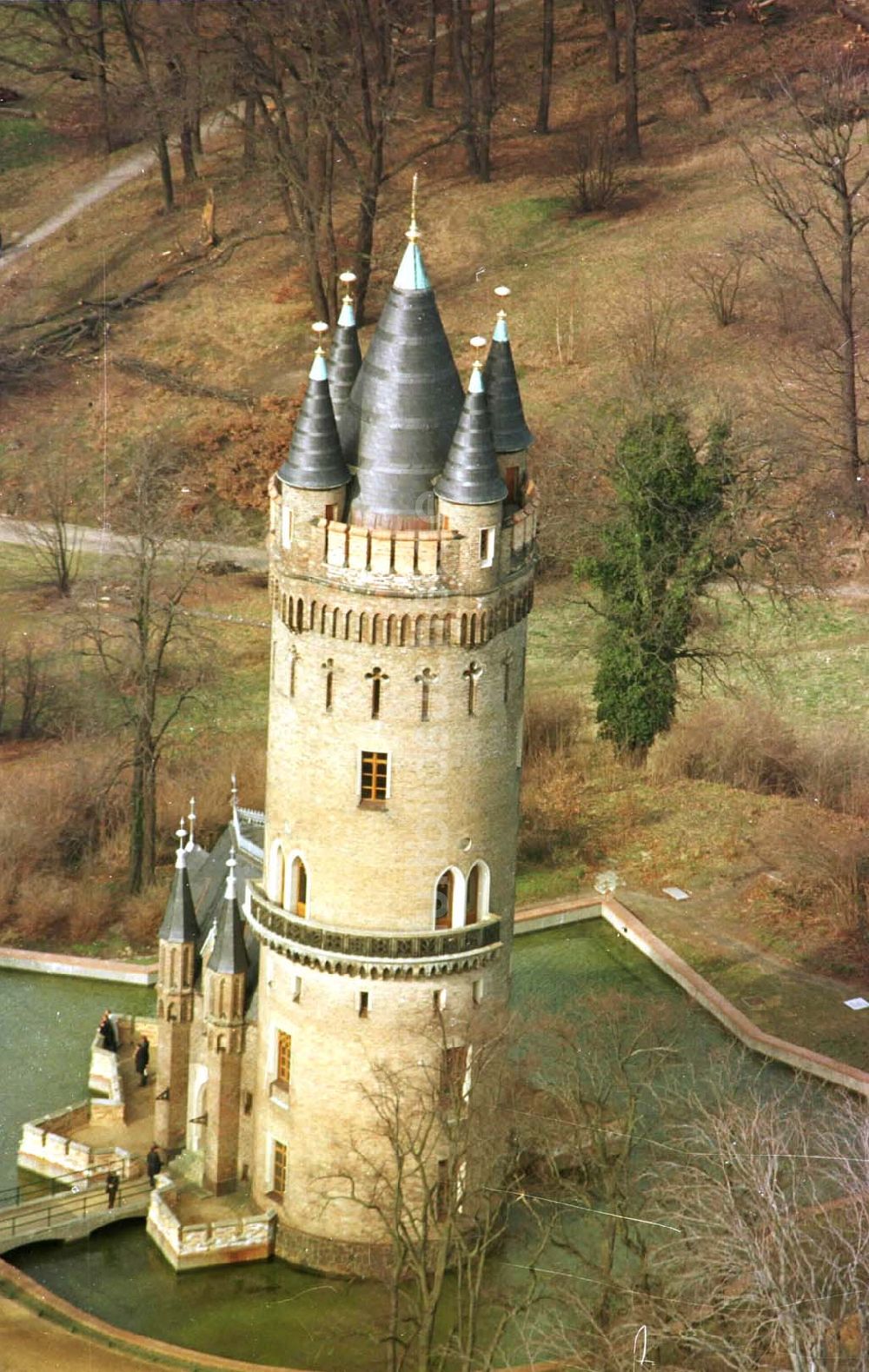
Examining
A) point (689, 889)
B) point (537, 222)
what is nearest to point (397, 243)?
point (537, 222)

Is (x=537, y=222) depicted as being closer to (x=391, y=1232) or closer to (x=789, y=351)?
(x=789, y=351)

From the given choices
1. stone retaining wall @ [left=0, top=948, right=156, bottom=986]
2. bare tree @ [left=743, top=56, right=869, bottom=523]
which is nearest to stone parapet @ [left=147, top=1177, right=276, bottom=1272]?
stone retaining wall @ [left=0, top=948, right=156, bottom=986]

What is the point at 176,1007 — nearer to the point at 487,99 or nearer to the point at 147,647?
the point at 147,647

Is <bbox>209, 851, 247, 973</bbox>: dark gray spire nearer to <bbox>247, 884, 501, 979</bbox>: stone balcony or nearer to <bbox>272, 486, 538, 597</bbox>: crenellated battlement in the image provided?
<bbox>247, 884, 501, 979</bbox>: stone balcony

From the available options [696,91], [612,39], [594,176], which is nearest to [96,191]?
[594,176]

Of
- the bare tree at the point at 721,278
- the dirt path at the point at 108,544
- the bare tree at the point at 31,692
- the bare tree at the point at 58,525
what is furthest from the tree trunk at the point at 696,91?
the bare tree at the point at 31,692

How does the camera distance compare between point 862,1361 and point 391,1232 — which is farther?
point 391,1232

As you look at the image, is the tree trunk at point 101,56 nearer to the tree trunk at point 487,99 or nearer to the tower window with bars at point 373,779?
the tree trunk at point 487,99
